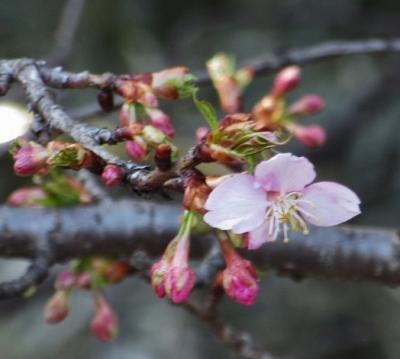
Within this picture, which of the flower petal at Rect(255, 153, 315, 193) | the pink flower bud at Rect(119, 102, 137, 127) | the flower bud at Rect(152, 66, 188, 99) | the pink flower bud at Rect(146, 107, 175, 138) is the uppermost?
the flower bud at Rect(152, 66, 188, 99)

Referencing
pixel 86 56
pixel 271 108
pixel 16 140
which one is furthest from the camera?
pixel 86 56

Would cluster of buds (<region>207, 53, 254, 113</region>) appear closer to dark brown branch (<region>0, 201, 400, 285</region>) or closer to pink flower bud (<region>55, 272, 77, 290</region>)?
dark brown branch (<region>0, 201, 400, 285</region>)

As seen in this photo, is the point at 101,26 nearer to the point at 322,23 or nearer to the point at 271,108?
the point at 322,23

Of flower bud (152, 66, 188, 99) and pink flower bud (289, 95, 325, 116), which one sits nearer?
flower bud (152, 66, 188, 99)

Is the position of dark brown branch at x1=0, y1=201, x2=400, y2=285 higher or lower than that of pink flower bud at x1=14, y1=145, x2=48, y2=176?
lower

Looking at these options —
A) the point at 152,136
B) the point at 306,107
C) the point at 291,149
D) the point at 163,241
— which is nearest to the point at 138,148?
Result: the point at 152,136

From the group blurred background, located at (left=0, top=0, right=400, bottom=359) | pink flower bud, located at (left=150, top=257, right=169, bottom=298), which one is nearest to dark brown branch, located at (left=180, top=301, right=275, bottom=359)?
pink flower bud, located at (left=150, top=257, right=169, bottom=298)

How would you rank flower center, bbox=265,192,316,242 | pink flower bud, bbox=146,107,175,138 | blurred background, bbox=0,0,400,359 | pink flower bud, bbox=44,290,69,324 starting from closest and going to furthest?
flower center, bbox=265,192,316,242 → pink flower bud, bbox=146,107,175,138 → pink flower bud, bbox=44,290,69,324 → blurred background, bbox=0,0,400,359

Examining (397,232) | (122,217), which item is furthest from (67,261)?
(397,232)
